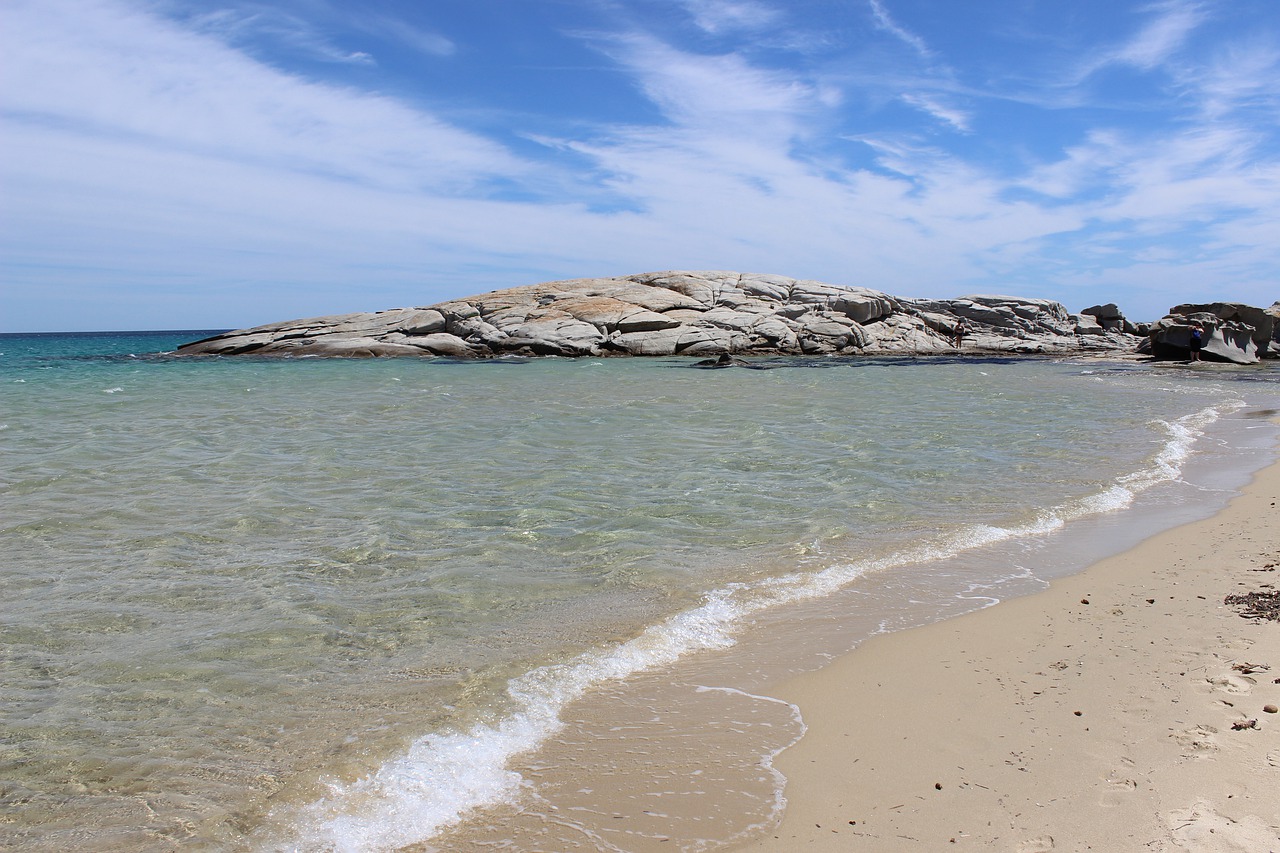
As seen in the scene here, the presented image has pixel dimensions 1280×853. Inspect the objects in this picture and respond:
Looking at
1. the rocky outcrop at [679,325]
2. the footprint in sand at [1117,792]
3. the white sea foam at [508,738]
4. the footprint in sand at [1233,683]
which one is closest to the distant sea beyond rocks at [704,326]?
the rocky outcrop at [679,325]

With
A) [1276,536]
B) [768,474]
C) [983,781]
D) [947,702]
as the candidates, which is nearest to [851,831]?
[983,781]

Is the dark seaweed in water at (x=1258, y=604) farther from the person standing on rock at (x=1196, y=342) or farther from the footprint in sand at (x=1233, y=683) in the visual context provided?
the person standing on rock at (x=1196, y=342)

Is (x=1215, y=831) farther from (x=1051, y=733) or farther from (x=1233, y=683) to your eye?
(x=1233, y=683)

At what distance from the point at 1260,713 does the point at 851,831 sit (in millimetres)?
2269

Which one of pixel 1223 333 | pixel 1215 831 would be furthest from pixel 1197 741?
pixel 1223 333

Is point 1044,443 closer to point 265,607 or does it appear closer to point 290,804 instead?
point 265,607

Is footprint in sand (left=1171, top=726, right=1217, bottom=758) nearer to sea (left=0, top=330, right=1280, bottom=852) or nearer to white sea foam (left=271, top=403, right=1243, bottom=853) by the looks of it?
sea (left=0, top=330, right=1280, bottom=852)

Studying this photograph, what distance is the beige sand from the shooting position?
3131 mm

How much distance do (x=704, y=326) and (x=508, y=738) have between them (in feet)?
145

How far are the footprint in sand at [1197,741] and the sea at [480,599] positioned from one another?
174cm

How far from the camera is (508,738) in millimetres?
4031

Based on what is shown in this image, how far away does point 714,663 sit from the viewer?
495 cm

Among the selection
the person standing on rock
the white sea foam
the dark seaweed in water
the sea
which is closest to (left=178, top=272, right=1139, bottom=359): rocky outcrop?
the person standing on rock

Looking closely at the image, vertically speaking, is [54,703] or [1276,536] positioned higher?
[1276,536]
